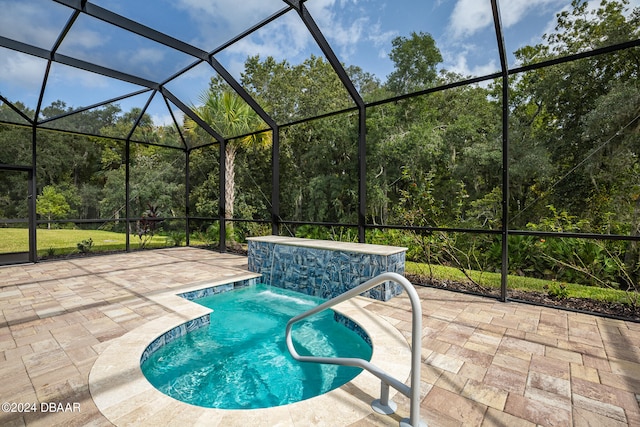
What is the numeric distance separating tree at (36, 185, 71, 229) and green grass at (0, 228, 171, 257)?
1317 mm

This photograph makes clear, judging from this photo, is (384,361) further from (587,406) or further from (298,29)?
(298,29)

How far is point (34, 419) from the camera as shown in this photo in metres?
1.90

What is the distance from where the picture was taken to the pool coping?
1.86 meters

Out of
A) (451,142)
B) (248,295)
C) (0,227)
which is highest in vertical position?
(451,142)

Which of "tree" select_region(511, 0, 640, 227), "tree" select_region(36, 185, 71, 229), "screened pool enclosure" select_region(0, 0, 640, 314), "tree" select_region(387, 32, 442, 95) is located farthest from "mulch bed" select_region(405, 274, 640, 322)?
"tree" select_region(36, 185, 71, 229)

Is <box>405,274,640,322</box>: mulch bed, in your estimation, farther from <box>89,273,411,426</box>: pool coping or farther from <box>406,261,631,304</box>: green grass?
<box>89,273,411,426</box>: pool coping

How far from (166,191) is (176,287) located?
33.2ft

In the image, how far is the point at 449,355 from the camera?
273 cm

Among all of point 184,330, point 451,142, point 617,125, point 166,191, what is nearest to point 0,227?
point 166,191

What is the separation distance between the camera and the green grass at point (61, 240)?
410 inches

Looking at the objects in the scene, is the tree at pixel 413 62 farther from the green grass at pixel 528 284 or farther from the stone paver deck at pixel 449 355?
the stone paver deck at pixel 449 355

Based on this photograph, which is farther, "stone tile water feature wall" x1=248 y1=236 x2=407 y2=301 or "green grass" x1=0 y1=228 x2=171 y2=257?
"green grass" x1=0 y1=228 x2=171 y2=257

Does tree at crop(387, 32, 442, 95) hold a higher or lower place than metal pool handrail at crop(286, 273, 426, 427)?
higher

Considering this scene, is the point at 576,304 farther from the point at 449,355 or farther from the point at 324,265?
the point at 324,265
